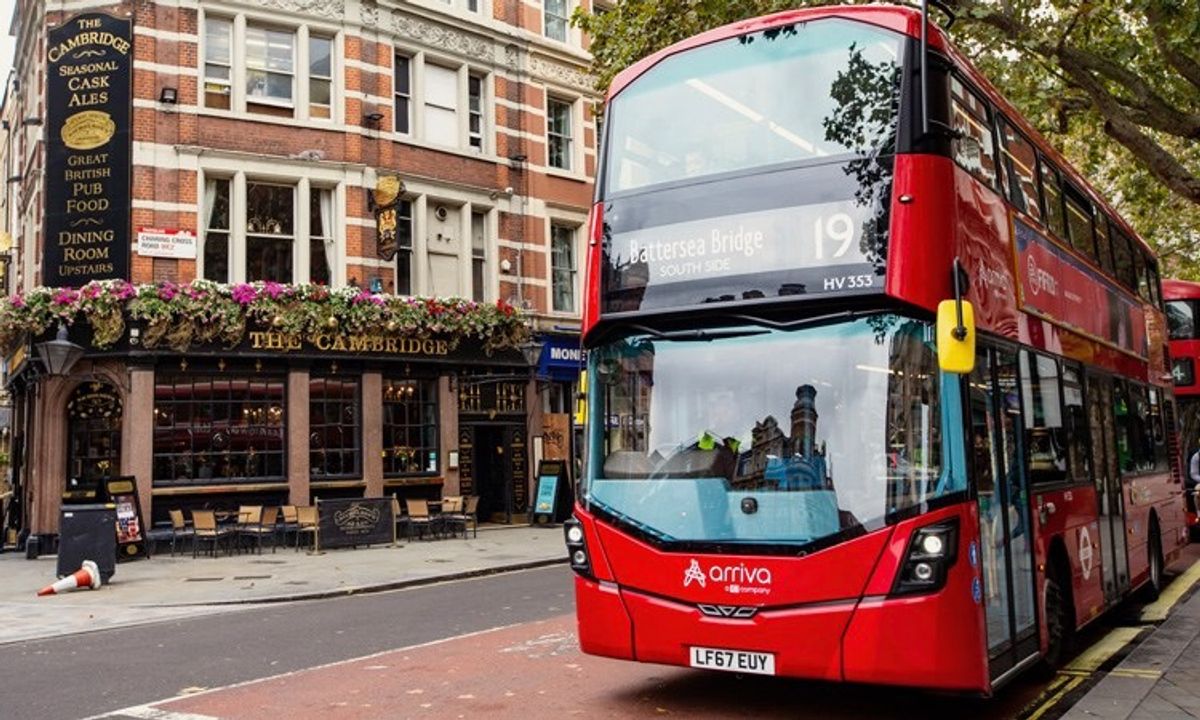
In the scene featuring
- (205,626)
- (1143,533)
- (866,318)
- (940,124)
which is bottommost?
(205,626)

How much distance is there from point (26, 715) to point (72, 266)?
1466 centimetres

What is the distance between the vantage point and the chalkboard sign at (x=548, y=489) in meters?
23.8

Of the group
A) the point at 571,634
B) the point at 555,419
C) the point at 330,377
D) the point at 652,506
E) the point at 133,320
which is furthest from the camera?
the point at 555,419

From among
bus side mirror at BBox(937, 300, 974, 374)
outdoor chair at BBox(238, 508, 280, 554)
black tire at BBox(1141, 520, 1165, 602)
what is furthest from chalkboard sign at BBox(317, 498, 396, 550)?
bus side mirror at BBox(937, 300, 974, 374)

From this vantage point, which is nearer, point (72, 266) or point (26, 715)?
point (26, 715)

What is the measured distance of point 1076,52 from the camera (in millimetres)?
13703

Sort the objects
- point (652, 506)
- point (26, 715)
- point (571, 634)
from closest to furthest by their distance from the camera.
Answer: point (652, 506) < point (26, 715) < point (571, 634)

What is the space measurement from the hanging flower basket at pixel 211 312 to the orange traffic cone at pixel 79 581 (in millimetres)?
5643

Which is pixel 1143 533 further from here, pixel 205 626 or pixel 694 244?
pixel 205 626

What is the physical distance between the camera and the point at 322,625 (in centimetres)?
1118

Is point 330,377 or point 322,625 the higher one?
point 330,377

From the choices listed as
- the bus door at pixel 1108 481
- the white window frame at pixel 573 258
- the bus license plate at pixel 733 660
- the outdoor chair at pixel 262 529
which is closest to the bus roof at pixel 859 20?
the bus door at pixel 1108 481

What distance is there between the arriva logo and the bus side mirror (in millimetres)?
1547

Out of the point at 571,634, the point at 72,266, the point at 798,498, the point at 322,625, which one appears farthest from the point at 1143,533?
the point at 72,266
